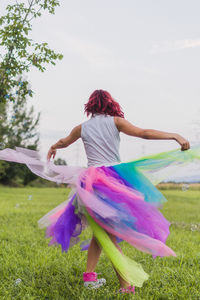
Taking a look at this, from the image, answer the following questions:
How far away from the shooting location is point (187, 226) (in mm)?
7922

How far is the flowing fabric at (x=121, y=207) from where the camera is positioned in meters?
2.89

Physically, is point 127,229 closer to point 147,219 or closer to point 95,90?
point 147,219

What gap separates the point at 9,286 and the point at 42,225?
2.64ft

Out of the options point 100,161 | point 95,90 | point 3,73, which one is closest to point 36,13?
point 3,73

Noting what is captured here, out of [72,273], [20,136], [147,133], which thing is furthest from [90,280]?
[20,136]

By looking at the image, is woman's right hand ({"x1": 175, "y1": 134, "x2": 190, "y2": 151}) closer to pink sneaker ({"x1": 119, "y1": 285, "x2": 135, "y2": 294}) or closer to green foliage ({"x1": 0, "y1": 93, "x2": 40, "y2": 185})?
pink sneaker ({"x1": 119, "y1": 285, "x2": 135, "y2": 294})

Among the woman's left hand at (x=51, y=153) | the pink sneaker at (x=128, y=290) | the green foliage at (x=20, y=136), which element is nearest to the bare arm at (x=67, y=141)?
the woman's left hand at (x=51, y=153)

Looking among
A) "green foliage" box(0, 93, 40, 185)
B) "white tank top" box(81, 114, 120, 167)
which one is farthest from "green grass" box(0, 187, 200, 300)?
"green foliage" box(0, 93, 40, 185)

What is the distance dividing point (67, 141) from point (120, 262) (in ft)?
4.29

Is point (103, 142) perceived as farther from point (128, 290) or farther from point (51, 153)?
point (128, 290)

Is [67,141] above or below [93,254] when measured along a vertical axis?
above

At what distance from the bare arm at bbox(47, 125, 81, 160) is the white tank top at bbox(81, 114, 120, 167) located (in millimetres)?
165

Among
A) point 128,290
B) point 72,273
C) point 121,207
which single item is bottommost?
point 72,273

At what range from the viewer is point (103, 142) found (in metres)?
3.24
